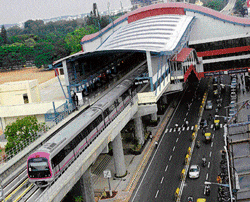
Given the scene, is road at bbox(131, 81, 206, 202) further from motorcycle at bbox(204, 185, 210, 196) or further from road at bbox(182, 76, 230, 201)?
motorcycle at bbox(204, 185, 210, 196)

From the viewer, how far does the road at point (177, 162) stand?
51.8 m

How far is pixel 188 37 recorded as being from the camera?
9712 centimetres

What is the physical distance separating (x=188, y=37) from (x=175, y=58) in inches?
721

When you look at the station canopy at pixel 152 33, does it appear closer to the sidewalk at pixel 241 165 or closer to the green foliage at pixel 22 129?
the green foliage at pixel 22 129

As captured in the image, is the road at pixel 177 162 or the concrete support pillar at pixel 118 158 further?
the concrete support pillar at pixel 118 158

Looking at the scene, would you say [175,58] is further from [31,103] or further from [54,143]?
[54,143]

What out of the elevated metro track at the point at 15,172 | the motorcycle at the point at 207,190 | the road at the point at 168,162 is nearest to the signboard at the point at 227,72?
the road at the point at 168,162

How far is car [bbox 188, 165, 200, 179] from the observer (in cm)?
5490

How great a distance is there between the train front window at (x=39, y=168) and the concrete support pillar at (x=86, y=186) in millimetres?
8876

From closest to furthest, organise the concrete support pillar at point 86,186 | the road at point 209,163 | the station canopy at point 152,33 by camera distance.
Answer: the concrete support pillar at point 86,186 < the road at point 209,163 < the station canopy at point 152,33

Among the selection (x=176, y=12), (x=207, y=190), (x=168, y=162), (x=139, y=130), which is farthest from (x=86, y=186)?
(x=176, y=12)

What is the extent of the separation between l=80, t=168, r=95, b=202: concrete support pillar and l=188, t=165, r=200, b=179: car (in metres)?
15.0

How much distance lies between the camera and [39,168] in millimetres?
40125

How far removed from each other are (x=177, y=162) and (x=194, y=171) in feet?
20.0
